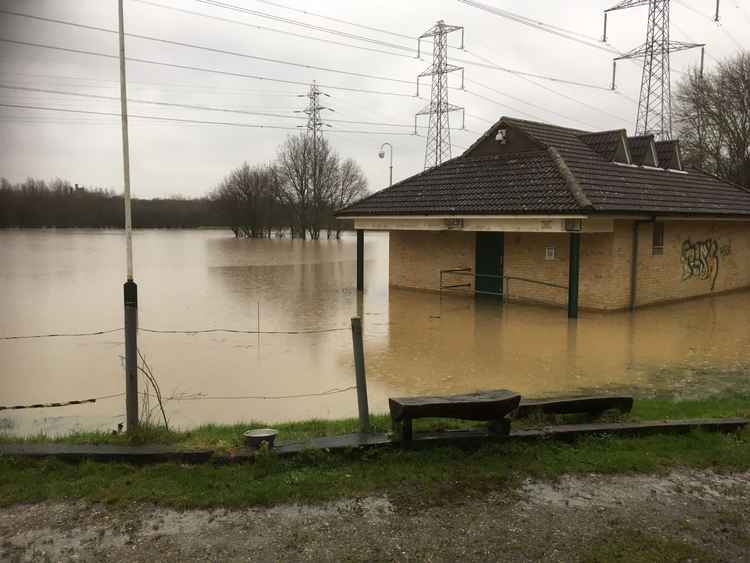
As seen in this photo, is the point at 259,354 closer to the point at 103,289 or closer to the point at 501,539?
the point at 501,539

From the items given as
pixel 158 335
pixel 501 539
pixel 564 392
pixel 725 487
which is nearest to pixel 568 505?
pixel 501 539

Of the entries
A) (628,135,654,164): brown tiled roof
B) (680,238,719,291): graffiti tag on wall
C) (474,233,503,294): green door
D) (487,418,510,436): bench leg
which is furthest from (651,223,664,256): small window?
(487,418,510,436): bench leg

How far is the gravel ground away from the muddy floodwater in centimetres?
343

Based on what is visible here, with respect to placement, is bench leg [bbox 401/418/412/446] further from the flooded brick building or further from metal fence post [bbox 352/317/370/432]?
the flooded brick building

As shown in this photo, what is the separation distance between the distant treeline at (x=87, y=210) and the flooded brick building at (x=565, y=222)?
1053cm

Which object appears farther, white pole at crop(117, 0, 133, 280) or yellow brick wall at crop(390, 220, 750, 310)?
yellow brick wall at crop(390, 220, 750, 310)

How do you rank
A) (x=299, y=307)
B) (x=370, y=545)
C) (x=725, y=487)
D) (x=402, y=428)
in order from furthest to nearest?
(x=299, y=307)
(x=402, y=428)
(x=725, y=487)
(x=370, y=545)

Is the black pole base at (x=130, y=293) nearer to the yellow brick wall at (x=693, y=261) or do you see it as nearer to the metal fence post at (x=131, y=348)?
the metal fence post at (x=131, y=348)

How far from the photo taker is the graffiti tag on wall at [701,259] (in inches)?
782

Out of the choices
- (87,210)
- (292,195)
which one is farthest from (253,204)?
(87,210)

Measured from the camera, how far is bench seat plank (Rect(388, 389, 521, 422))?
5.32 meters

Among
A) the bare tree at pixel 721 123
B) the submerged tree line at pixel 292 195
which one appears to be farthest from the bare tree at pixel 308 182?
the bare tree at pixel 721 123

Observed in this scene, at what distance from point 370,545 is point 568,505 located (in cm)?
148

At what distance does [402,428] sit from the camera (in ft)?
17.9
